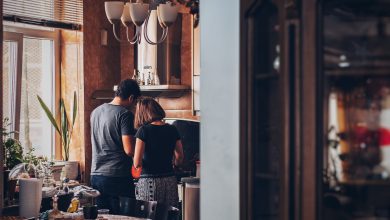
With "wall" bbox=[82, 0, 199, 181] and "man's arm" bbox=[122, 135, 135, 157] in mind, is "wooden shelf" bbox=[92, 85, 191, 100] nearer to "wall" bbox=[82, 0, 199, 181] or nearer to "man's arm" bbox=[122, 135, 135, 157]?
"wall" bbox=[82, 0, 199, 181]

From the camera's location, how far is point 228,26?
250 centimetres

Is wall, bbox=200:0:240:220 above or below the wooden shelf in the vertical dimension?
below

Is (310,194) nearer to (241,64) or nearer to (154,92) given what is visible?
(241,64)

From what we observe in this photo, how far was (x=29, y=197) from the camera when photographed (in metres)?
4.32

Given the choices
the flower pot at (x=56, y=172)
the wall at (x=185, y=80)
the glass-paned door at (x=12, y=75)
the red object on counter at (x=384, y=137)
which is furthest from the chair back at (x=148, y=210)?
the wall at (x=185, y=80)

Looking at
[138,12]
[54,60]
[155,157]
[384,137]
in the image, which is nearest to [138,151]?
[155,157]

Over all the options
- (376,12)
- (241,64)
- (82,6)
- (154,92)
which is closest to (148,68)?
(154,92)

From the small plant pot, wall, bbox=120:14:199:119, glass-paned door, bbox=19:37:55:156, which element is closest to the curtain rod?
glass-paned door, bbox=19:37:55:156

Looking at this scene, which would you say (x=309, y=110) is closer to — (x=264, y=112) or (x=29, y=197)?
(x=264, y=112)

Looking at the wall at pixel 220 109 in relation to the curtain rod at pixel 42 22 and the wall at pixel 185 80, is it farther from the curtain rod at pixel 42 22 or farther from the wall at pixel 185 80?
the wall at pixel 185 80

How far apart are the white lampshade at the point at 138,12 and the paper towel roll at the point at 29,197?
1.50 m

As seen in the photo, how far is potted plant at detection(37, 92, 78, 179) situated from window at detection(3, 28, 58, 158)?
12 cm

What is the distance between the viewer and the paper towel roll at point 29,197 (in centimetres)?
430

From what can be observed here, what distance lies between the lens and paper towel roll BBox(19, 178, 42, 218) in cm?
430
